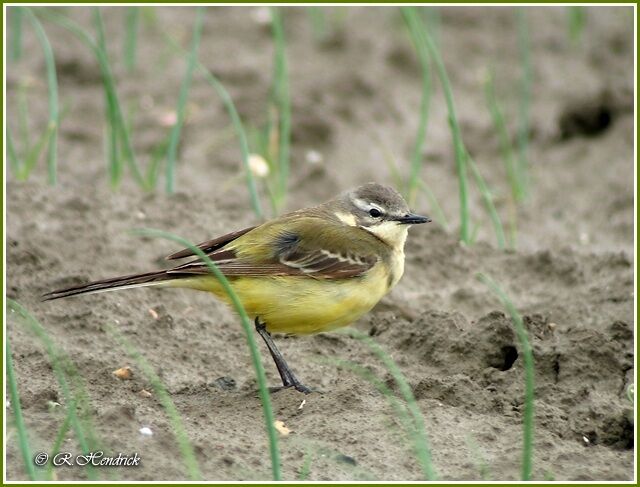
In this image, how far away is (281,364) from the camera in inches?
254

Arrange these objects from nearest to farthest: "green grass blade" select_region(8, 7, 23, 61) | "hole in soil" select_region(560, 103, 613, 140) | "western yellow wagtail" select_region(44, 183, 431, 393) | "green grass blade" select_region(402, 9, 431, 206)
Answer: "western yellow wagtail" select_region(44, 183, 431, 393) < "green grass blade" select_region(402, 9, 431, 206) < "green grass blade" select_region(8, 7, 23, 61) < "hole in soil" select_region(560, 103, 613, 140)

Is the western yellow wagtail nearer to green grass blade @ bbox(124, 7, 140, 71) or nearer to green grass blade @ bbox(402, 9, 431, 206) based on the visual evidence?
green grass blade @ bbox(402, 9, 431, 206)

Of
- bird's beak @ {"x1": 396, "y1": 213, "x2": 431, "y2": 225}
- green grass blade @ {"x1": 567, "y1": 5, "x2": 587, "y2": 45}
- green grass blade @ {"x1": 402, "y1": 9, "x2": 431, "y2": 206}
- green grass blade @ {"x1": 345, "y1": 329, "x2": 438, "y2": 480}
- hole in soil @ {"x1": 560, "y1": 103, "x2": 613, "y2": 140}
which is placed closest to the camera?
green grass blade @ {"x1": 345, "y1": 329, "x2": 438, "y2": 480}

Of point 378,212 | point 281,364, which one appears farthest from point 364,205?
point 281,364

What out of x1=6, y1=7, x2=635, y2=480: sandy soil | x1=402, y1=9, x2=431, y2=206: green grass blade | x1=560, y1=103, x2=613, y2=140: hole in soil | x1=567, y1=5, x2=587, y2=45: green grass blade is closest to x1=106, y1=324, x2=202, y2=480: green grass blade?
x1=6, y1=7, x2=635, y2=480: sandy soil

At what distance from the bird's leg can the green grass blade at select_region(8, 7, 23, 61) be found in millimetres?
5521

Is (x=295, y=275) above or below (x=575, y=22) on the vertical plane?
below

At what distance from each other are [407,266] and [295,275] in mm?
2071

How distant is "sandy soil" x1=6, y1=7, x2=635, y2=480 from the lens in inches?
220

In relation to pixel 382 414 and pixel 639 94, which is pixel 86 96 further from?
pixel 382 414

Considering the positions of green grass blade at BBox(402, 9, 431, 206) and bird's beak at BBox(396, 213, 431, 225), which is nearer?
bird's beak at BBox(396, 213, 431, 225)

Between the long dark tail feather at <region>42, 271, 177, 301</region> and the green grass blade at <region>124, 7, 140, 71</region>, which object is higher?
the green grass blade at <region>124, 7, 140, 71</region>

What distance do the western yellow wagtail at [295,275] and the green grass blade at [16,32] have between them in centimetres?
522

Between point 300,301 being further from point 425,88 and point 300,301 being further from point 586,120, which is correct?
point 586,120
